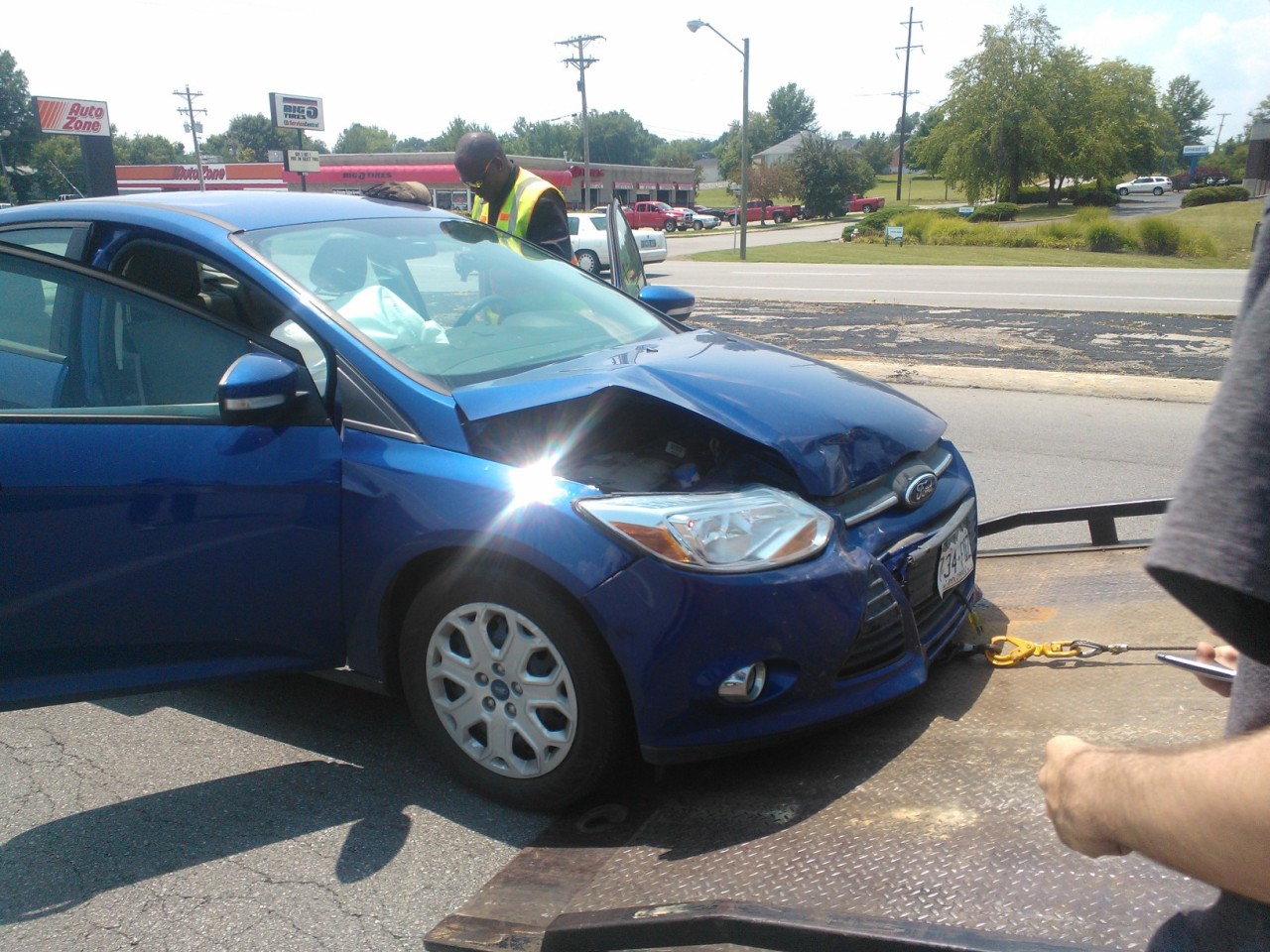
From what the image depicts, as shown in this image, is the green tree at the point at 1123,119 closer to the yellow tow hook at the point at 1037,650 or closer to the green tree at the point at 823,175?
the green tree at the point at 823,175

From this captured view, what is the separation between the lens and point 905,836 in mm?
2344

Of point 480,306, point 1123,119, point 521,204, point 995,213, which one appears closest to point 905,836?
point 480,306

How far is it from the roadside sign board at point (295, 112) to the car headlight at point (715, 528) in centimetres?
2711

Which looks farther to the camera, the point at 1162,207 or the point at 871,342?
the point at 1162,207

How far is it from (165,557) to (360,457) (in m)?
0.66

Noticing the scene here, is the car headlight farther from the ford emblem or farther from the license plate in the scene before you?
the license plate

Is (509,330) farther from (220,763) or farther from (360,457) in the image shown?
(220,763)

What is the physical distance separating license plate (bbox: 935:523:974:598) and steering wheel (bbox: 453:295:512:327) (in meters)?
1.80

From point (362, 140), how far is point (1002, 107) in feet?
415

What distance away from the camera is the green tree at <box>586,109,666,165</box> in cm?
15112

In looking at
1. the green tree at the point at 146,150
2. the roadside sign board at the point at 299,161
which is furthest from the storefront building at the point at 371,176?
the green tree at the point at 146,150

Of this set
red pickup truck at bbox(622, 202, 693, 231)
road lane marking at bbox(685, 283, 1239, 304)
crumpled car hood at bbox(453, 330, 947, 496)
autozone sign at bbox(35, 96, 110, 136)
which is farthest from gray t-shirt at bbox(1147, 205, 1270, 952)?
red pickup truck at bbox(622, 202, 693, 231)

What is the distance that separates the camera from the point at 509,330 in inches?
150

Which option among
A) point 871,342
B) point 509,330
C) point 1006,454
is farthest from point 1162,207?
point 509,330
